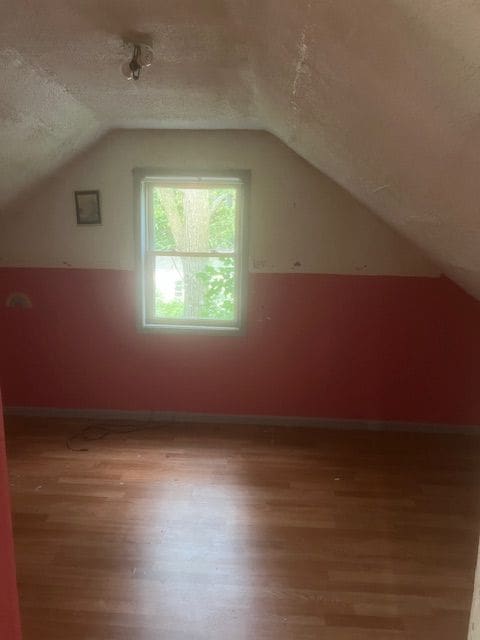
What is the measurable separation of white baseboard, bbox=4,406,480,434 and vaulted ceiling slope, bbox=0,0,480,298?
1512mm

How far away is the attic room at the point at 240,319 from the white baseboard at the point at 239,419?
17mm

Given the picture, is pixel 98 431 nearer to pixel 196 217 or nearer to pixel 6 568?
pixel 196 217

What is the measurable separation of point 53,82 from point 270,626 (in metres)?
2.48

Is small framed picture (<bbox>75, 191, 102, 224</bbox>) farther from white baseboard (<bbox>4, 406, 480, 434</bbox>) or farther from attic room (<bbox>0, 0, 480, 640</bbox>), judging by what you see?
white baseboard (<bbox>4, 406, 480, 434</bbox>)

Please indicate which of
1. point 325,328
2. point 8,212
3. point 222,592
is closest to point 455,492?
point 325,328

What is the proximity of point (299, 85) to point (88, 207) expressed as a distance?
2248mm

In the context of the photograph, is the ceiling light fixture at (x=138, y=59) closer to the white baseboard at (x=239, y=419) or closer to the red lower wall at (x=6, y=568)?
the red lower wall at (x=6, y=568)

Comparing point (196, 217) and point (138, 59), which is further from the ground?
point (138, 59)

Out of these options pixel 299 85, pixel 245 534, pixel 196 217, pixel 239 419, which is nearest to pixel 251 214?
pixel 196 217

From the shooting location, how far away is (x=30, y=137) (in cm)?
252

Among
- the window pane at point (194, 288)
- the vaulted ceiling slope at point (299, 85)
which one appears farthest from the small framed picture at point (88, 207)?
the window pane at point (194, 288)

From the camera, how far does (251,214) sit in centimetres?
338

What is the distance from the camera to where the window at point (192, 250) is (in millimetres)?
3418

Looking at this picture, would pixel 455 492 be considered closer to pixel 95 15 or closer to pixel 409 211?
pixel 409 211
